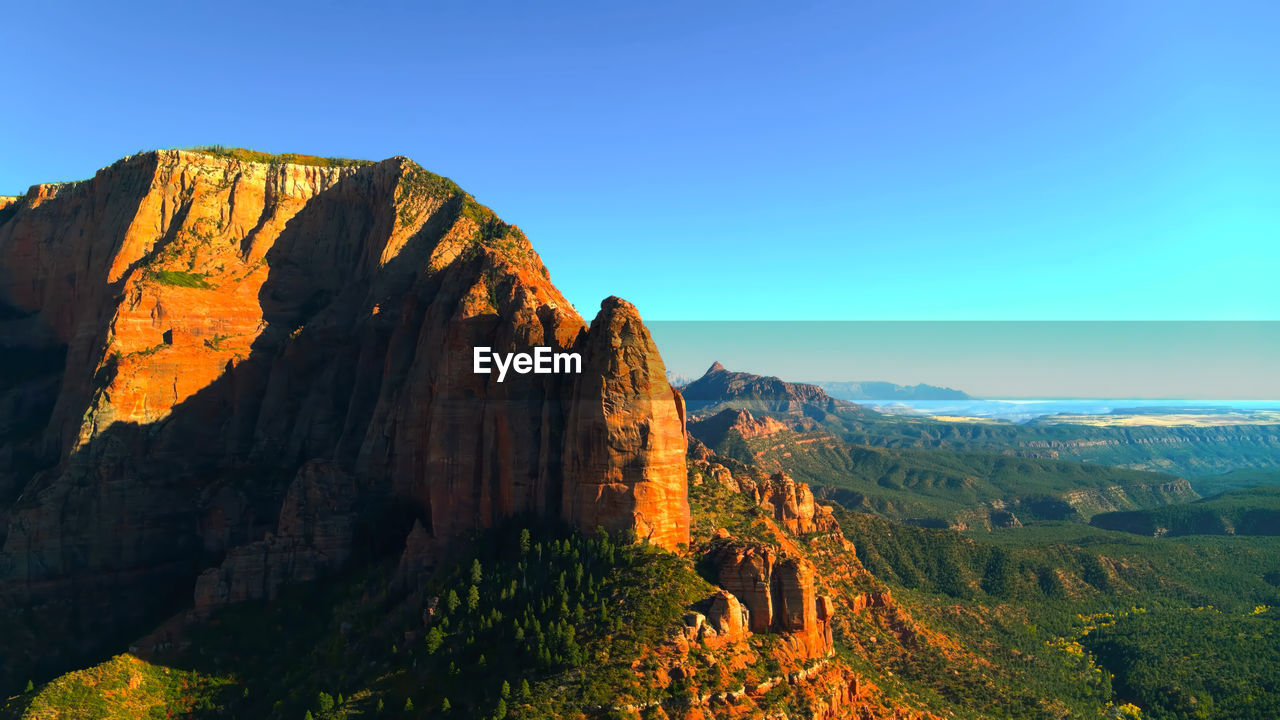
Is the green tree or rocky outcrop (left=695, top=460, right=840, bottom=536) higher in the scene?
rocky outcrop (left=695, top=460, right=840, bottom=536)

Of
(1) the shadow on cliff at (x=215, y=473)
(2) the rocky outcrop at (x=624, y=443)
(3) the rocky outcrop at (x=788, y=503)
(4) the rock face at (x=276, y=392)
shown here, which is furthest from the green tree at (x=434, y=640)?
(3) the rocky outcrop at (x=788, y=503)

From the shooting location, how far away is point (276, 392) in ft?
341

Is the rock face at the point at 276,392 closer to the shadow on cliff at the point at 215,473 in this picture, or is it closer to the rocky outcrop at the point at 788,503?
the shadow on cliff at the point at 215,473

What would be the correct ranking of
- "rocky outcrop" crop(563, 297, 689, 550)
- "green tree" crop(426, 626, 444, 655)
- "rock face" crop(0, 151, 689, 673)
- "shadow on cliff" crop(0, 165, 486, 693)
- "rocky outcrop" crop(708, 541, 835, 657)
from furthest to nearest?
"shadow on cliff" crop(0, 165, 486, 693)
"rock face" crop(0, 151, 689, 673)
"rocky outcrop" crop(563, 297, 689, 550)
"rocky outcrop" crop(708, 541, 835, 657)
"green tree" crop(426, 626, 444, 655)

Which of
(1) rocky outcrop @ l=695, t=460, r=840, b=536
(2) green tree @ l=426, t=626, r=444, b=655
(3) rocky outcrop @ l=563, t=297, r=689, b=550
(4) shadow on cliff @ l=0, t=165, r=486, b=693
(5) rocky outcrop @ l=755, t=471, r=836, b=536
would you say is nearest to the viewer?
(2) green tree @ l=426, t=626, r=444, b=655

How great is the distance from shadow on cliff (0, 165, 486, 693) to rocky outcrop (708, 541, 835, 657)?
43.0 meters

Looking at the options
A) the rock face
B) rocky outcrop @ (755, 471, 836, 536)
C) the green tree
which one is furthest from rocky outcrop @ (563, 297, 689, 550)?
rocky outcrop @ (755, 471, 836, 536)

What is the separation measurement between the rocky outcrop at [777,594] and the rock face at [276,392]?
8.80 meters

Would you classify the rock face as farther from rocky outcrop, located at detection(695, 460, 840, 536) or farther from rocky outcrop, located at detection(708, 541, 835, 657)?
rocky outcrop, located at detection(695, 460, 840, 536)

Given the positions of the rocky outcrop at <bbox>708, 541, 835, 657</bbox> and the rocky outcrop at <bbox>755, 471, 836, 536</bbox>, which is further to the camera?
the rocky outcrop at <bbox>755, 471, 836, 536</bbox>

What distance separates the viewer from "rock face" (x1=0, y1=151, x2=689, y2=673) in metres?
82.2

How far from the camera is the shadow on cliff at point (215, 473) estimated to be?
8700cm

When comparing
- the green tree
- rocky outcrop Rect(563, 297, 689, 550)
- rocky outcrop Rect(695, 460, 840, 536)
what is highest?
rocky outcrop Rect(563, 297, 689, 550)

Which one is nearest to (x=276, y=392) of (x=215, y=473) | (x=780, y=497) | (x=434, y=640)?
(x=215, y=473)
